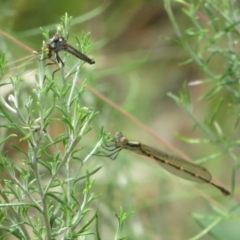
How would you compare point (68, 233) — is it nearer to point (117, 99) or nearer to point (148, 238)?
point (148, 238)

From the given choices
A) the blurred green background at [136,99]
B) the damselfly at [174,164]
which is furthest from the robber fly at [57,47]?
the blurred green background at [136,99]

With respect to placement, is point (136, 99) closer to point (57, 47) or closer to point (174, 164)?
point (174, 164)

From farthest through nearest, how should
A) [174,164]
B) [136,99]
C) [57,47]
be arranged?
1. [136,99]
2. [174,164]
3. [57,47]

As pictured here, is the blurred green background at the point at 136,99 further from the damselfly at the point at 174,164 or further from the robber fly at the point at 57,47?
the robber fly at the point at 57,47

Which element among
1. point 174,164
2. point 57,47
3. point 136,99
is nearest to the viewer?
point 57,47

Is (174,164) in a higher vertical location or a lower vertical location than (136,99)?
lower

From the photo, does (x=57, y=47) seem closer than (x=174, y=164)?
Yes

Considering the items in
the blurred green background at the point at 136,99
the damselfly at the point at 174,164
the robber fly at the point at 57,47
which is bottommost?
the damselfly at the point at 174,164

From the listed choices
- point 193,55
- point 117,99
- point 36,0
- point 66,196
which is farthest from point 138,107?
point 66,196

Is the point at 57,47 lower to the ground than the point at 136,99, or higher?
lower

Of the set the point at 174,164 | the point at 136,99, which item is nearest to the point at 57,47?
the point at 174,164
